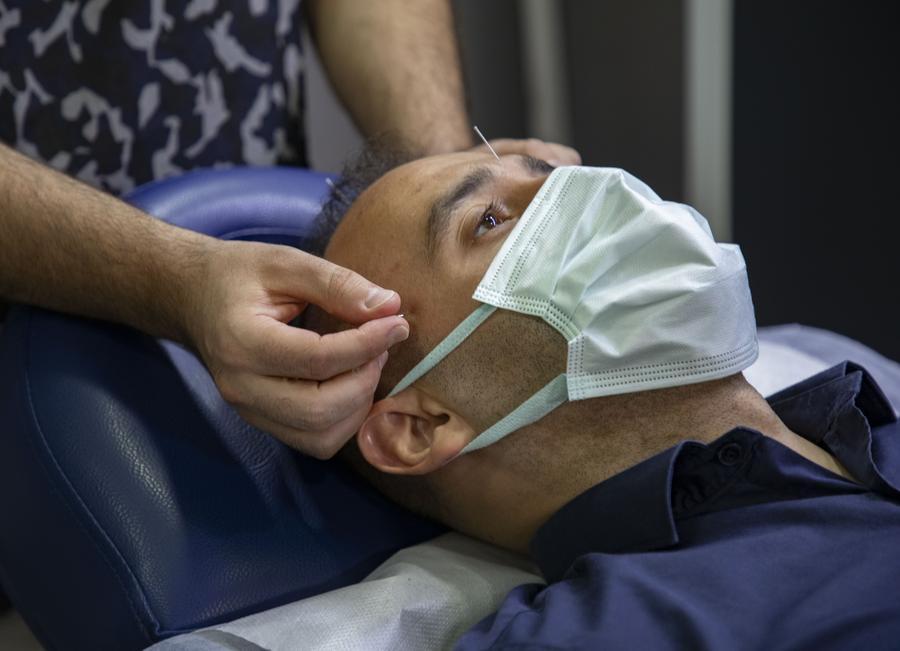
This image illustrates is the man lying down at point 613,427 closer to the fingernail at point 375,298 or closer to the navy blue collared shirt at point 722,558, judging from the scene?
the navy blue collared shirt at point 722,558

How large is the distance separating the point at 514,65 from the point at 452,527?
2.68 m

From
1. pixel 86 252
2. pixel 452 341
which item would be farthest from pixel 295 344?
pixel 86 252

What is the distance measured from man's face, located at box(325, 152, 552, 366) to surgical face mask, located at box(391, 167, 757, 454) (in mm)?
32

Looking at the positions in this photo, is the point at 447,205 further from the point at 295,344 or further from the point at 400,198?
the point at 295,344

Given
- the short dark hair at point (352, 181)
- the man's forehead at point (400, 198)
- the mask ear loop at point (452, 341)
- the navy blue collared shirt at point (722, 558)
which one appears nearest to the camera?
the navy blue collared shirt at point (722, 558)

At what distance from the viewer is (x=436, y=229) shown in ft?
4.41

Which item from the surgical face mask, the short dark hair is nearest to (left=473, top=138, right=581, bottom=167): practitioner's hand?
the short dark hair

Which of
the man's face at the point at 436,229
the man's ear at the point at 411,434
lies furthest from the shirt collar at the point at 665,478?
the man's face at the point at 436,229

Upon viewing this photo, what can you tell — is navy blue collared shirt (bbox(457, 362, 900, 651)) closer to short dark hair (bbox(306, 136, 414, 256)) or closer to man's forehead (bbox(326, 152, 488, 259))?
man's forehead (bbox(326, 152, 488, 259))

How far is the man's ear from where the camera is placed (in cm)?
130

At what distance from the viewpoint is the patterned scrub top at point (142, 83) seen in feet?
6.23

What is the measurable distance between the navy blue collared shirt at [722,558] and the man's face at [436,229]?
27 cm

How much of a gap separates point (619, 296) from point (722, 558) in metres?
0.29

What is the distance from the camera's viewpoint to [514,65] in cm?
389
